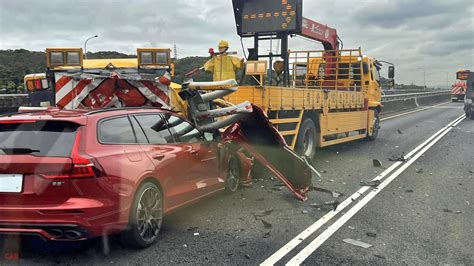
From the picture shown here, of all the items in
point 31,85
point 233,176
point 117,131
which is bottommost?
point 233,176

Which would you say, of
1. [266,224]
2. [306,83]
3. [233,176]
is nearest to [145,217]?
[266,224]

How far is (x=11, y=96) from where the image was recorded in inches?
461

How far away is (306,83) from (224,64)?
17.8ft

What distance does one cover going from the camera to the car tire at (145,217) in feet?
14.1

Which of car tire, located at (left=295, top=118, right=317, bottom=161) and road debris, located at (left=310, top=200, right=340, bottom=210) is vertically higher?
car tire, located at (left=295, top=118, right=317, bottom=161)

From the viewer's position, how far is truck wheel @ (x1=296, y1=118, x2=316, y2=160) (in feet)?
30.5

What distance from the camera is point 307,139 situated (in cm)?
976

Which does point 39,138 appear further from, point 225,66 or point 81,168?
point 225,66

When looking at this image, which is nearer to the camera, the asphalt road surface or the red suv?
the red suv

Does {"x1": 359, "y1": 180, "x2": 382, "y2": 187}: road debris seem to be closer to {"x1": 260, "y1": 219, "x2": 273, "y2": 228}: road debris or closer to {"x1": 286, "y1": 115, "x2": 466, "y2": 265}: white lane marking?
{"x1": 286, "y1": 115, "x2": 466, "y2": 265}: white lane marking

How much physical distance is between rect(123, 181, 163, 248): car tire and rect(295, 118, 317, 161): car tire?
501cm

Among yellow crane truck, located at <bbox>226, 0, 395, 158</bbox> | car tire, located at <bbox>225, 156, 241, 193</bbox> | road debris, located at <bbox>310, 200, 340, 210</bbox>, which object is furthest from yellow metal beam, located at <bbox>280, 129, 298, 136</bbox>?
road debris, located at <bbox>310, 200, 340, 210</bbox>

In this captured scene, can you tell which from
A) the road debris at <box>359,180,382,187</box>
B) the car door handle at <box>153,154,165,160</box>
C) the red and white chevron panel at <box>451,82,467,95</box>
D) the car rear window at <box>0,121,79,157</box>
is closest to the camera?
the car rear window at <box>0,121,79,157</box>

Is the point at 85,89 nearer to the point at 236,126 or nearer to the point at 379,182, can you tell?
the point at 236,126
